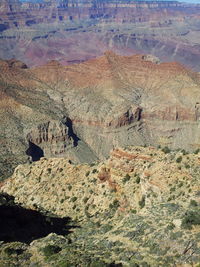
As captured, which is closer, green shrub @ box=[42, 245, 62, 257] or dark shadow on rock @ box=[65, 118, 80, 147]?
green shrub @ box=[42, 245, 62, 257]

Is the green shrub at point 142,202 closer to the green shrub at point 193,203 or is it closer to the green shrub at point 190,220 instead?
the green shrub at point 193,203

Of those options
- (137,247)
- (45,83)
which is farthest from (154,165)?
(45,83)

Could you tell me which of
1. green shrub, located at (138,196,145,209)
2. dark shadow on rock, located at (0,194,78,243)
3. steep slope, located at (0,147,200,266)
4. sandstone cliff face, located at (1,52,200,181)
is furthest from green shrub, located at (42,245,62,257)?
sandstone cliff face, located at (1,52,200,181)

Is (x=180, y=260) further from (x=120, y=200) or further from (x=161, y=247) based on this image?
(x=120, y=200)

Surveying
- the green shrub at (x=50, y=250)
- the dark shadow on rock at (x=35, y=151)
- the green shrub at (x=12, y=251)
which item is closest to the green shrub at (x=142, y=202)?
the green shrub at (x=50, y=250)

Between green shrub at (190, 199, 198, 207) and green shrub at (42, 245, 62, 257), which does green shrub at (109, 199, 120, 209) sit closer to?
green shrub at (190, 199, 198, 207)
